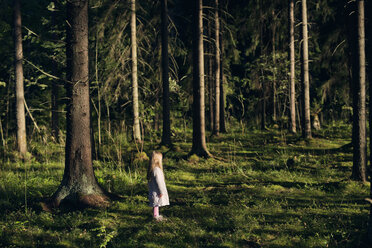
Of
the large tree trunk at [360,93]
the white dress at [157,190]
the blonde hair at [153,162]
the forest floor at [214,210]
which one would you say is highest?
the large tree trunk at [360,93]

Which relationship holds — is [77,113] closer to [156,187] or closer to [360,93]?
[156,187]

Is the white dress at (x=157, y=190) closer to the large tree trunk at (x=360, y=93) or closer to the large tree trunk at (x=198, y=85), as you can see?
the large tree trunk at (x=360, y=93)

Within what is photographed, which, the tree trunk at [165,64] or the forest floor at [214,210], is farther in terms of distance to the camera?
the tree trunk at [165,64]

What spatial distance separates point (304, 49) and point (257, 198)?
9633 millimetres

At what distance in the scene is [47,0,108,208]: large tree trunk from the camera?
7.55 metres

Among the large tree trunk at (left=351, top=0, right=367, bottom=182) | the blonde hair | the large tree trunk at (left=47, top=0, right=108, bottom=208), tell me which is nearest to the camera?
the blonde hair

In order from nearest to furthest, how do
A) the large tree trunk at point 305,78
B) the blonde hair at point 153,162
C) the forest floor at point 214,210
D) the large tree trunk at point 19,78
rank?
the forest floor at point 214,210 < the blonde hair at point 153,162 < the large tree trunk at point 19,78 < the large tree trunk at point 305,78

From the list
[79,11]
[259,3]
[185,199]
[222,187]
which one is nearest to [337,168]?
[222,187]

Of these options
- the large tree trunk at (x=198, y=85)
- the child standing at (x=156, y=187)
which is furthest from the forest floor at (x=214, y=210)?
the large tree trunk at (x=198, y=85)

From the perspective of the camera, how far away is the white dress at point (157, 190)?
675cm

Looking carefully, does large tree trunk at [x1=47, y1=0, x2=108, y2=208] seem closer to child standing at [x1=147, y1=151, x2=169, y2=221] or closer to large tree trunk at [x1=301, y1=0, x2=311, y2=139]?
child standing at [x1=147, y1=151, x2=169, y2=221]

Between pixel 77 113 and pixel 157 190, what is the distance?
8.54ft

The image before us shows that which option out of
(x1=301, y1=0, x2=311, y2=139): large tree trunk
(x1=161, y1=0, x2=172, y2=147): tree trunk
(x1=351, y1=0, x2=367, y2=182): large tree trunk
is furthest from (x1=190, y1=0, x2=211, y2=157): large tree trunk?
(x1=351, y1=0, x2=367, y2=182): large tree trunk

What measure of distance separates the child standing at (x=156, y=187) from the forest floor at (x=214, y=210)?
0.34 meters
